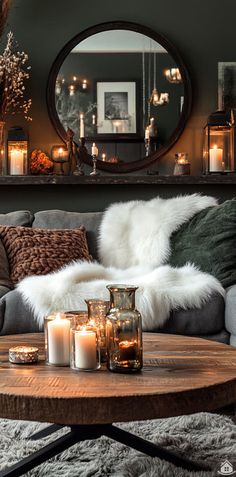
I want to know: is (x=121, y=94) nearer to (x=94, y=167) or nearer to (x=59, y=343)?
(x=94, y=167)

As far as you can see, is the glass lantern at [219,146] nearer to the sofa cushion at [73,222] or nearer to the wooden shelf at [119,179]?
the wooden shelf at [119,179]

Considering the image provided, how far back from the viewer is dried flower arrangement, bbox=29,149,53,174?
14.4ft

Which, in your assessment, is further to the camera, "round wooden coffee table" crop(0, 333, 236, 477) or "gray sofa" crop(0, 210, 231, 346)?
"gray sofa" crop(0, 210, 231, 346)

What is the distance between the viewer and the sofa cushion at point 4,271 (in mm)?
3305

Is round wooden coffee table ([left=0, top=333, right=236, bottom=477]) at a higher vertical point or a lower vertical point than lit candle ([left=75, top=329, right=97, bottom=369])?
lower

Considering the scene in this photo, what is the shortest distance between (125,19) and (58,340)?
3.17m

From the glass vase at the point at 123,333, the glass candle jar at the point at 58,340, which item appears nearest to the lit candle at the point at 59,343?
the glass candle jar at the point at 58,340

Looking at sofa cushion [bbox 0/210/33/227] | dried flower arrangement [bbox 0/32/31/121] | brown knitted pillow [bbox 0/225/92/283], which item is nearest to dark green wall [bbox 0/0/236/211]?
dried flower arrangement [bbox 0/32/31/121]

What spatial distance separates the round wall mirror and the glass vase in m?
2.78

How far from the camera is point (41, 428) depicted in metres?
2.33

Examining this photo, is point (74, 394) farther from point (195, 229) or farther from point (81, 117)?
point (81, 117)

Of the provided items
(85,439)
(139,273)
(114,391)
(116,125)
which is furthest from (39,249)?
(114,391)

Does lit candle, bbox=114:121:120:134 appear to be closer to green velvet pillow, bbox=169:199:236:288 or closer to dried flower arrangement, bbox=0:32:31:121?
dried flower arrangement, bbox=0:32:31:121

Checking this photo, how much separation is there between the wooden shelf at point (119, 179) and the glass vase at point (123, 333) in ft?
8.53
